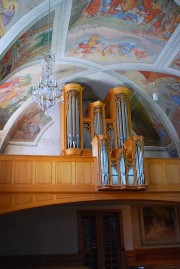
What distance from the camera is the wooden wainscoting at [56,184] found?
947 cm

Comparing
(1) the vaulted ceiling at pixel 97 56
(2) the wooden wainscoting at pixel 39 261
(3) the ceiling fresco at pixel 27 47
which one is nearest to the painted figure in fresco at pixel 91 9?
(1) the vaulted ceiling at pixel 97 56

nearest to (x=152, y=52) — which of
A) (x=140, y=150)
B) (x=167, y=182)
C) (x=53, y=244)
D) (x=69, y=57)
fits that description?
(x=69, y=57)

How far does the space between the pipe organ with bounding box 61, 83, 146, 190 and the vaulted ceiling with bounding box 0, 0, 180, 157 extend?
0.94 m

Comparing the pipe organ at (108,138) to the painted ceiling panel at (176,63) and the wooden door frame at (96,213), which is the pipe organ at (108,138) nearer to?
the painted ceiling panel at (176,63)

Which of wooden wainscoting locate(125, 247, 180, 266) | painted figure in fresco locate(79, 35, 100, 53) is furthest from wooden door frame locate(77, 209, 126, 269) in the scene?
painted figure in fresco locate(79, 35, 100, 53)

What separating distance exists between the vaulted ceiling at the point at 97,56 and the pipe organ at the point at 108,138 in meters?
0.94

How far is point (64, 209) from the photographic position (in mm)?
12922

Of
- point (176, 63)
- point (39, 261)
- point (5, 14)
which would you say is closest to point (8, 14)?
point (5, 14)

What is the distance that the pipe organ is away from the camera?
390 inches

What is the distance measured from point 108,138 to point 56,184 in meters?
2.21

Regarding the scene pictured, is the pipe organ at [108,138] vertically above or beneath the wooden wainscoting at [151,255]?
above

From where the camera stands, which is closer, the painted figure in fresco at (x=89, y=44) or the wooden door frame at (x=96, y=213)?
the painted figure in fresco at (x=89, y=44)

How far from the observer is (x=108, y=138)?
33.9ft

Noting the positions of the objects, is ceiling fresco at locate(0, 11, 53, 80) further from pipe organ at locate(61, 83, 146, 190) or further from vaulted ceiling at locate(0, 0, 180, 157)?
pipe organ at locate(61, 83, 146, 190)
